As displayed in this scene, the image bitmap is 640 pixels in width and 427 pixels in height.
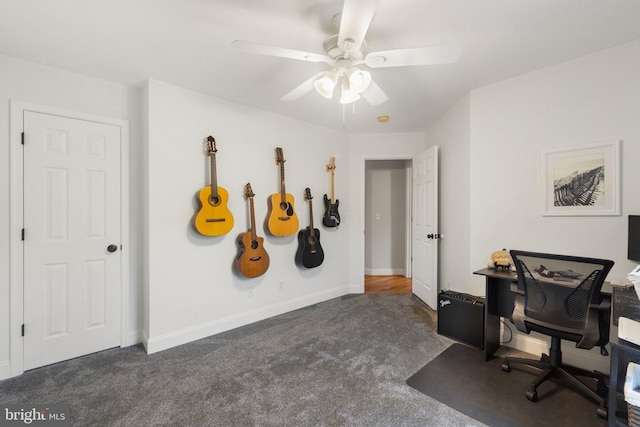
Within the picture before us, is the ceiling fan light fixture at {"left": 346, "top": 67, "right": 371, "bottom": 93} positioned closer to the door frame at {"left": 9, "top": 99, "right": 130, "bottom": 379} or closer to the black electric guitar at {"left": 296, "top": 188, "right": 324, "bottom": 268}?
the black electric guitar at {"left": 296, "top": 188, "right": 324, "bottom": 268}

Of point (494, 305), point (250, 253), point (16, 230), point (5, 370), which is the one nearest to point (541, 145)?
point (494, 305)

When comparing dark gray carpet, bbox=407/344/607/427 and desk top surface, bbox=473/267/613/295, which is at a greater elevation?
desk top surface, bbox=473/267/613/295

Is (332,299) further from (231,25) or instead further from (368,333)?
(231,25)

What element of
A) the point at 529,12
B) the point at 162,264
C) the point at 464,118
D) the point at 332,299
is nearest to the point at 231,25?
the point at 529,12

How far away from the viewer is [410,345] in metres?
2.52

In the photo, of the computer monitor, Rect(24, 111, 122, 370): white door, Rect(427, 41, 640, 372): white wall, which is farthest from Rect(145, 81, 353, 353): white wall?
the computer monitor

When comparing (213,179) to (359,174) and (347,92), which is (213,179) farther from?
(359,174)

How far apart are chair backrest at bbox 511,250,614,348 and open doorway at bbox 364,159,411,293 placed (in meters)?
3.23

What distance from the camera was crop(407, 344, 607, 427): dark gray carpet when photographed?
163 cm

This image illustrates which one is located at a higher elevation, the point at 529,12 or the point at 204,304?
the point at 529,12

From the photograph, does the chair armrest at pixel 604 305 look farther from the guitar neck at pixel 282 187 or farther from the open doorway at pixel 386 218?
the open doorway at pixel 386 218

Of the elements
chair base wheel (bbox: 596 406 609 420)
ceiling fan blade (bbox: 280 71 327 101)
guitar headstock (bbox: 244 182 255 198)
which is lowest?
chair base wheel (bbox: 596 406 609 420)

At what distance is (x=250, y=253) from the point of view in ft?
9.46

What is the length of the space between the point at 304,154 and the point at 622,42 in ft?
9.33
